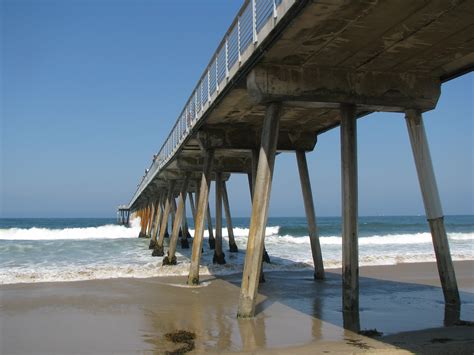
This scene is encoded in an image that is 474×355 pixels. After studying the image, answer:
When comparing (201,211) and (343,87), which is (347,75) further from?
(201,211)

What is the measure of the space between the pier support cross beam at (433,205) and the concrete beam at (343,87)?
448 millimetres

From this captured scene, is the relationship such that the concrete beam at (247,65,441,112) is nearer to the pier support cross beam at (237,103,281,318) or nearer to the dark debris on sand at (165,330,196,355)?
the pier support cross beam at (237,103,281,318)

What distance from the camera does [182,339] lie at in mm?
6703

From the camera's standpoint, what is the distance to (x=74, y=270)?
16.5 m

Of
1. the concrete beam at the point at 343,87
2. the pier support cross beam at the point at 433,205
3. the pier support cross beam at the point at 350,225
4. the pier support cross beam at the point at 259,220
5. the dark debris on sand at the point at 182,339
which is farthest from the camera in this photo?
the pier support cross beam at the point at 433,205

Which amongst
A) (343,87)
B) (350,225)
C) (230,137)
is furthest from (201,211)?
(343,87)

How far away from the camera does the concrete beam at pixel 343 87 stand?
26.4 ft

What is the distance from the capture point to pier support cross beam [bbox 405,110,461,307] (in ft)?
28.2

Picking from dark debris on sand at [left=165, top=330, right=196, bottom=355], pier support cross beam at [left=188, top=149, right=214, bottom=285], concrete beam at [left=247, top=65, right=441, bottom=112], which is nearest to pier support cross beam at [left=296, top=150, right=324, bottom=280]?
pier support cross beam at [left=188, top=149, right=214, bottom=285]

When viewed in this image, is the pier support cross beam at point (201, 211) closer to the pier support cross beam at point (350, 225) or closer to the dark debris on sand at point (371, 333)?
the pier support cross beam at point (350, 225)

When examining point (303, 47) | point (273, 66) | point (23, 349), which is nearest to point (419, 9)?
point (303, 47)

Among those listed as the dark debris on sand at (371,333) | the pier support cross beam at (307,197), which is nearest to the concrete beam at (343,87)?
the dark debris on sand at (371,333)

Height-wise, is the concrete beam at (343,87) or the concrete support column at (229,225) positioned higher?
the concrete beam at (343,87)

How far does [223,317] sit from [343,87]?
4.52 meters
